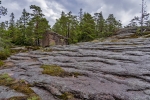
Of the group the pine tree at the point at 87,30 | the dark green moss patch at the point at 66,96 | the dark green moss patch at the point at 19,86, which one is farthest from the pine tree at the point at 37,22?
the dark green moss patch at the point at 66,96

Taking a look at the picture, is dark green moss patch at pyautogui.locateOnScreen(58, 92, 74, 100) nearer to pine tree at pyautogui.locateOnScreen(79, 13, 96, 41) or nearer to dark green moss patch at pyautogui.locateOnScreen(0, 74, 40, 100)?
dark green moss patch at pyautogui.locateOnScreen(0, 74, 40, 100)

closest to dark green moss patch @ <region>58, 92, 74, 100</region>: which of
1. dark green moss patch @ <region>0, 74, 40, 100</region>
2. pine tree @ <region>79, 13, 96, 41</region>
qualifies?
dark green moss patch @ <region>0, 74, 40, 100</region>

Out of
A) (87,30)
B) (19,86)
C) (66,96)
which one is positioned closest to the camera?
(66,96)

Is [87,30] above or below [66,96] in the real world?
above

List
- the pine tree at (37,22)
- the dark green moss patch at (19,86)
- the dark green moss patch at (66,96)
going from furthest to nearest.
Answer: the pine tree at (37,22), the dark green moss patch at (19,86), the dark green moss patch at (66,96)

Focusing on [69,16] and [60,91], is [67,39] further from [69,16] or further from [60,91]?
[60,91]

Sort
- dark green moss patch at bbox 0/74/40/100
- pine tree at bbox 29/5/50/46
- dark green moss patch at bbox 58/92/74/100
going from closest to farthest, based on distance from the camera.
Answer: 1. dark green moss patch at bbox 58/92/74/100
2. dark green moss patch at bbox 0/74/40/100
3. pine tree at bbox 29/5/50/46

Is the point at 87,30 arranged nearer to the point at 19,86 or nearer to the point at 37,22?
the point at 37,22

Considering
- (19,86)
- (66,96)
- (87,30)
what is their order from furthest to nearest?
(87,30) → (19,86) → (66,96)

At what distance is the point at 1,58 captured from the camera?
48.4 ft

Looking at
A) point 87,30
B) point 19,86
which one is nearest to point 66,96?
point 19,86

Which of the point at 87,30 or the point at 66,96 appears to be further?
the point at 87,30

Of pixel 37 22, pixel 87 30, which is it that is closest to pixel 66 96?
pixel 87 30

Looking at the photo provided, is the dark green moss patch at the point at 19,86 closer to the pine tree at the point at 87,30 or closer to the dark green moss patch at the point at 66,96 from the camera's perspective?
the dark green moss patch at the point at 66,96
